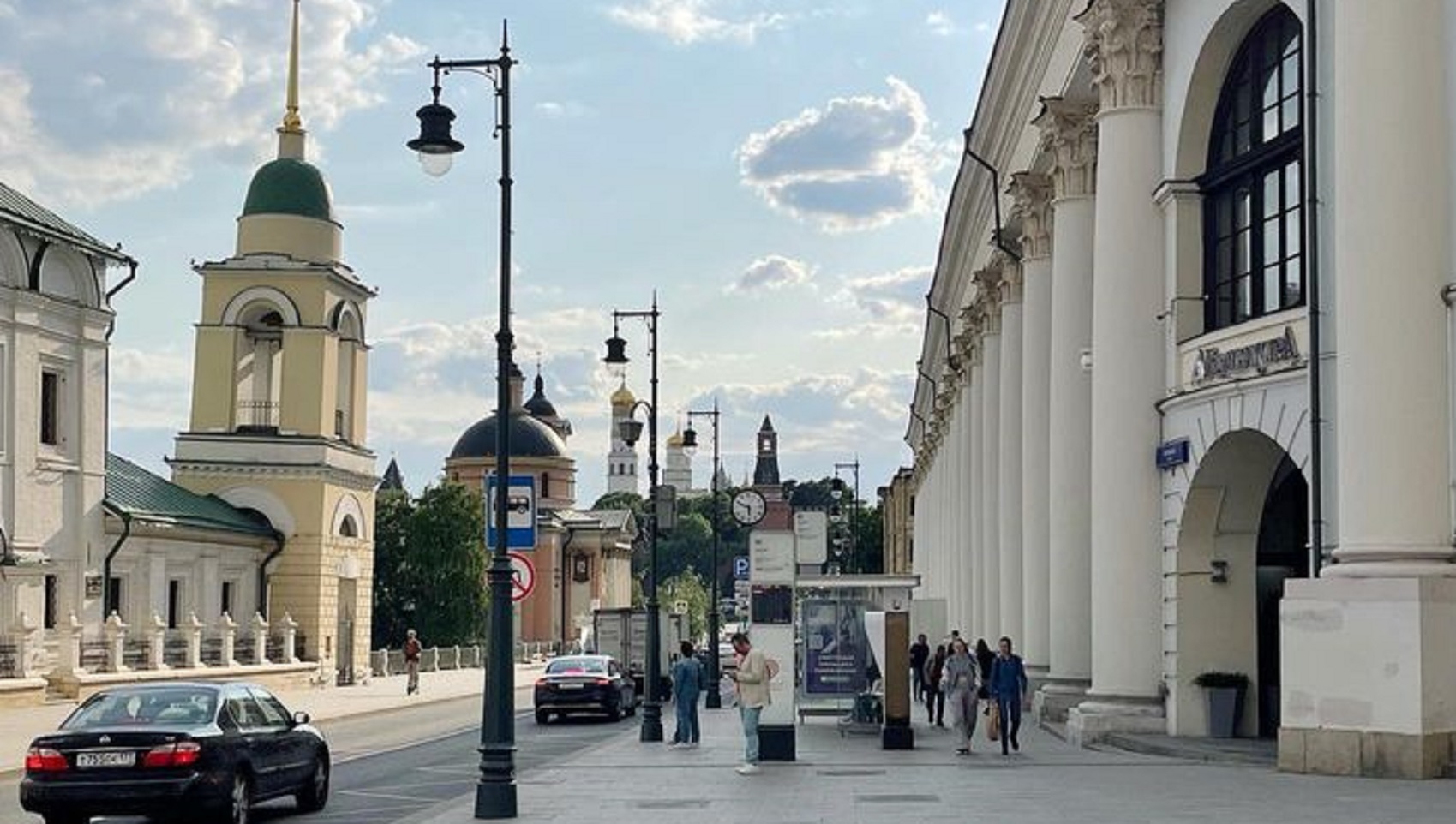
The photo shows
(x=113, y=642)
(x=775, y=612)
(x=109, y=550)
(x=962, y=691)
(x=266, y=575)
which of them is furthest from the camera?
(x=266, y=575)

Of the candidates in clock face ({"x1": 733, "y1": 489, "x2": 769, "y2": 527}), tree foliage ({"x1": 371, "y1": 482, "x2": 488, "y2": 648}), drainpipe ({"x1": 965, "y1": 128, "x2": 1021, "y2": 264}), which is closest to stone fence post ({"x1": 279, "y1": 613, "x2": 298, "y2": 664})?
clock face ({"x1": 733, "y1": 489, "x2": 769, "y2": 527})

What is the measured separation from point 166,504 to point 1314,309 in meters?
39.5

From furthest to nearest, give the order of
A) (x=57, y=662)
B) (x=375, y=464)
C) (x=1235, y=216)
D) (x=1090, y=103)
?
(x=375, y=464) → (x=57, y=662) → (x=1090, y=103) → (x=1235, y=216)

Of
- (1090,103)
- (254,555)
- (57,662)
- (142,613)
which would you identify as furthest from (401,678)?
(1090,103)

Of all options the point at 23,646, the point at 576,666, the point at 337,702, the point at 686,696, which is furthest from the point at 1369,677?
the point at 337,702

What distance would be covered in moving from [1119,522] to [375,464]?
4430 centimetres

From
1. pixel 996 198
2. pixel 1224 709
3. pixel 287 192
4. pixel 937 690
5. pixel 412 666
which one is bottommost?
pixel 412 666

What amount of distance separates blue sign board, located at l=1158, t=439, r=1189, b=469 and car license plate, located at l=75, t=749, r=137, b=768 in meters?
14.2

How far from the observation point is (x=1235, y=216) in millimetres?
26750

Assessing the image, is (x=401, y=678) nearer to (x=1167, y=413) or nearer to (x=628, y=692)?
(x=628, y=692)

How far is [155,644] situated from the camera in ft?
166

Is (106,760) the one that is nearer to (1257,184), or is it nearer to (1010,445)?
(1257,184)

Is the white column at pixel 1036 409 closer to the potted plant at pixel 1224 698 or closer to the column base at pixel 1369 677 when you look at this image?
the potted plant at pixel 1224 698

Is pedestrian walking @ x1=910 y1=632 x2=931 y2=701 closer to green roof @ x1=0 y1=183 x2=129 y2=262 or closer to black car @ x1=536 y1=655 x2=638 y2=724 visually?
black car @ x1=536 y1=655 x2=638 y2=724
